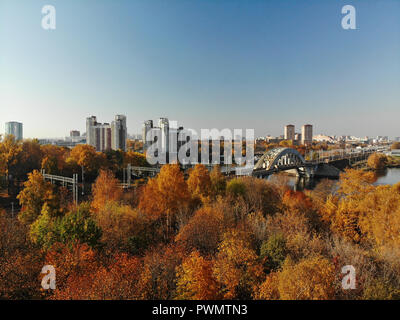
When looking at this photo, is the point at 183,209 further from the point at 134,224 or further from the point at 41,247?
the point at 41,247

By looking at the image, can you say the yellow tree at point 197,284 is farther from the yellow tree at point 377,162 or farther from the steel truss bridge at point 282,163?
the yellow tree at point 377,162

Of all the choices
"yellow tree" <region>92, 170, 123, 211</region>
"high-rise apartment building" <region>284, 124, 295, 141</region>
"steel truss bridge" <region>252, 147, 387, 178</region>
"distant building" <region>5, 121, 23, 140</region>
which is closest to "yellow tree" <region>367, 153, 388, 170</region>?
"steel truss bridge" <region>252, 147, 387, 178</region>

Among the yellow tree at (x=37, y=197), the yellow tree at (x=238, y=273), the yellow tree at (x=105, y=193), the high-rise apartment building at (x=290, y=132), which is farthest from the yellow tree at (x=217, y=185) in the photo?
the high-rise apartment building at (x=290, y=132)

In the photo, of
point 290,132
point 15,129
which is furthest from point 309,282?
point 290,132

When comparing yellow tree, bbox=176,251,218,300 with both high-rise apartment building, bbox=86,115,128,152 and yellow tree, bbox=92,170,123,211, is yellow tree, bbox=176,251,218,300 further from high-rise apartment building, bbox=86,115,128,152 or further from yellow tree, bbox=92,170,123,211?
high-rise apartment building, bbox=86,115,128,152

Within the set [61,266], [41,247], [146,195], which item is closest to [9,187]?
[146,195]

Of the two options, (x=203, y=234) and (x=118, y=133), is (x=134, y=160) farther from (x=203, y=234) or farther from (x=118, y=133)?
(x=203, y=234)

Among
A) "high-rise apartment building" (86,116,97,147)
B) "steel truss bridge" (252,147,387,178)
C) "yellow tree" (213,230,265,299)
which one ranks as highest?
"high-rise apartment building" (86,116,97,147)
